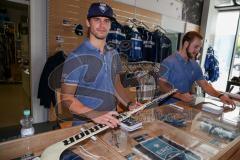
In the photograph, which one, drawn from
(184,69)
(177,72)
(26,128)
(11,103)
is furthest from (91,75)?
(11,103)

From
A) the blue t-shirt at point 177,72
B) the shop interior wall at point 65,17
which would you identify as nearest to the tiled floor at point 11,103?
the shop interior wall at point 65,17

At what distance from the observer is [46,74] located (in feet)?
8.55

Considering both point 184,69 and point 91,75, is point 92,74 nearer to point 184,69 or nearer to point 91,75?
point 91,75

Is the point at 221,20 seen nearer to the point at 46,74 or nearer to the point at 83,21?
the point at 83,21

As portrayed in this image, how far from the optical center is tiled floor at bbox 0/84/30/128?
3225 millimetres

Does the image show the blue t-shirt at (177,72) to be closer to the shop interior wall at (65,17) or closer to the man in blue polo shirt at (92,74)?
the man in blue polo shirt at (92,74)

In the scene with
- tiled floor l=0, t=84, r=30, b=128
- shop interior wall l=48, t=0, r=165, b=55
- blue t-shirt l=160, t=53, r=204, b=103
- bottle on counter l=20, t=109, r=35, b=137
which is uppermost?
shop interior wall l=48, t=0, r=165, b=55

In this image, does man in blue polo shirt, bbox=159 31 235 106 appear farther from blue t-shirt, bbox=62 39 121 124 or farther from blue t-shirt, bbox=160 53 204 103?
blue t-shirt, bbox=62 39 121 124

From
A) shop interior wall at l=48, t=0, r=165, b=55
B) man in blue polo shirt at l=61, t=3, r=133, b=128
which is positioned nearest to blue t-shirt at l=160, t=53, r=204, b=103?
man in blue polo shirt at l=61, t=3, r=133, b=128

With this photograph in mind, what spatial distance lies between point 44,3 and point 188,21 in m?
3.92

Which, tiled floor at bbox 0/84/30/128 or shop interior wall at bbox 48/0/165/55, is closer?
shop interior wall at bbox 48/0/165/55

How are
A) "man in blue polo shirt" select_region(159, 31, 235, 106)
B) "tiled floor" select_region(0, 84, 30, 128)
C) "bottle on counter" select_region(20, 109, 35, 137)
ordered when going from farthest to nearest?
"tiled floor" select_region(0, 84, 30, 128), "man in blue polo shirt" select_region(159, 31, 235, 106), "bottle on counter" select_region(20, 109, 35, 137)

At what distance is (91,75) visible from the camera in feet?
3.90

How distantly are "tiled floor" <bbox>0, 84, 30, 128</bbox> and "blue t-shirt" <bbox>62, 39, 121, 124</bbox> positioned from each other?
248 centimetres
